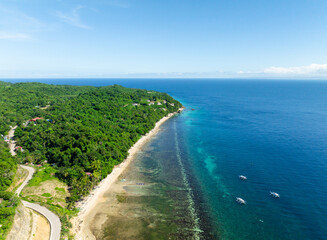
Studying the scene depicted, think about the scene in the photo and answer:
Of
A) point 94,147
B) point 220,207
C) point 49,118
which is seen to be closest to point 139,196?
point 220,207

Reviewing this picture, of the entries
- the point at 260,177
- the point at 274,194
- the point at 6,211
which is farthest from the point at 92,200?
the point at 260,177

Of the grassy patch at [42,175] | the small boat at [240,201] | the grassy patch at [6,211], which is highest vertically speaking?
the grassy patch at [6,211]

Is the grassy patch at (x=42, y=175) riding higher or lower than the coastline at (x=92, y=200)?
higher

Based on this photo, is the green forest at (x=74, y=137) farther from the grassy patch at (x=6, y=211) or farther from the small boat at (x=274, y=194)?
the small boat at (x=274, y=194)

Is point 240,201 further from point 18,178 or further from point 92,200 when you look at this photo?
point 18,178

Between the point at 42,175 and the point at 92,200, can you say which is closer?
the point at 92,200

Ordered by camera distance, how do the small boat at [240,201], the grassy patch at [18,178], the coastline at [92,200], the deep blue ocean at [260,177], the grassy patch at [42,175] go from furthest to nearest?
the grassy patch at [42,175] < the small boat at [240,201] < the grassy patch at [18,178] < the deep blue ocean at [260,177] < the coastline at [92,200]

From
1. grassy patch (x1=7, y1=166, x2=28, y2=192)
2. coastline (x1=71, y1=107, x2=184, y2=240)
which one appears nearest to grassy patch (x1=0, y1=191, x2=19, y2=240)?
coastline (x1=71, y1=107, x2=184, y2=240)

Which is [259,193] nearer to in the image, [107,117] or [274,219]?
[274,219]

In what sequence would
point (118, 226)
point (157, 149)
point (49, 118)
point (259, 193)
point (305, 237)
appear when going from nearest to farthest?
point (305, 237)
point (118, 226)
point (259, 193)
point (157, 149)
point (49, 118)

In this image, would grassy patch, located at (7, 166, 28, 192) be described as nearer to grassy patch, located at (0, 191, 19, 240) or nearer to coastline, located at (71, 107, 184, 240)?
grassy patch, located at (0, 191, 19, 240)

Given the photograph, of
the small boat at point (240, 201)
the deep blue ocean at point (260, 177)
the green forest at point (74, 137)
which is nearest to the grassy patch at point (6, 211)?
the green forest at point (74, 137)
